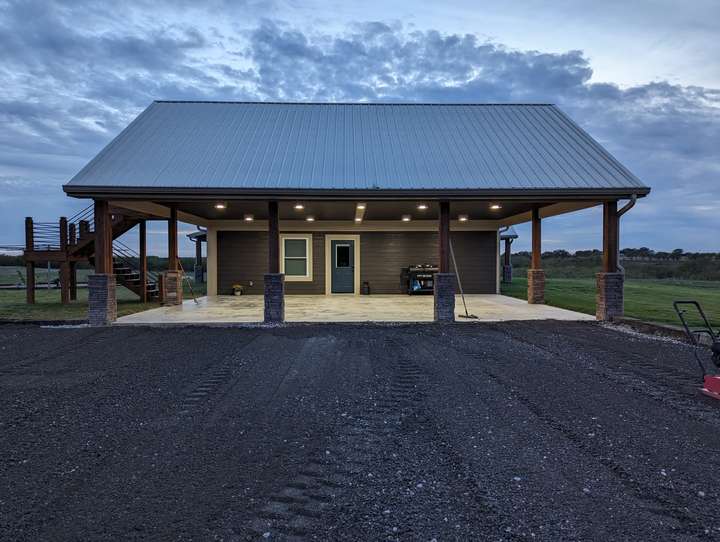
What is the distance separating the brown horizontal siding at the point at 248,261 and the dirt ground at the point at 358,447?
10230 mm

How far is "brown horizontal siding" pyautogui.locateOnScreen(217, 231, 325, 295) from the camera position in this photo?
16.7 m

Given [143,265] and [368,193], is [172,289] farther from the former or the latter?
[368,193]

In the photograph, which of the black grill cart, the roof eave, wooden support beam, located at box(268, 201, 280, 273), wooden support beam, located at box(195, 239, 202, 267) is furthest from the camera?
wooden support beam, located at box(195, 239, 202, 267)

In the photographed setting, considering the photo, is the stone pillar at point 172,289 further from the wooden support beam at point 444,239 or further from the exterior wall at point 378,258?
the wooden support beam at point 444,239

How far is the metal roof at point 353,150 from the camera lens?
9539 mm

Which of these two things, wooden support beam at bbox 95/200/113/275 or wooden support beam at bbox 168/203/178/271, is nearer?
wooden support beam at bbox 95/200/113/275

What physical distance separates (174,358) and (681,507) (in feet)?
20.8

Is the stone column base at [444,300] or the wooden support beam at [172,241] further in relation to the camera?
the wooden support beam at [172,241]

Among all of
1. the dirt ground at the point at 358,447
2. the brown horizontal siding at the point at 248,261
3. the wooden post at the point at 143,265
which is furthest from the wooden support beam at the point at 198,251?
the dirt ground at the point at 358,447

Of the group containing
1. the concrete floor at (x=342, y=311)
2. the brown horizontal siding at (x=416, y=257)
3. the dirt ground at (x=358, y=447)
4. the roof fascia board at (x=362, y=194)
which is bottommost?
the dirt ground at (x=358, y=447)

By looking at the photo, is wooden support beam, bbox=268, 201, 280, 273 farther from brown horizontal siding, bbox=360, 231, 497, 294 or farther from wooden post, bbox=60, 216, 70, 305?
wooden post, bbox=60, 216, 70, 305

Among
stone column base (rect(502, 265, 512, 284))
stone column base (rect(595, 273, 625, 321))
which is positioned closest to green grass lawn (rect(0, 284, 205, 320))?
stone column base (rect(595, 273, 625, 321))

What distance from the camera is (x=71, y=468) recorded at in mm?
3086

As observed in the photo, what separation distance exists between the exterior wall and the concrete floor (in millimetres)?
1816
